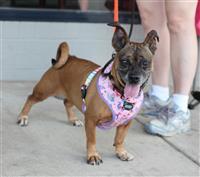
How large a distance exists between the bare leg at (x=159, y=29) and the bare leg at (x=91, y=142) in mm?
1187

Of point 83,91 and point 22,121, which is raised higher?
point 83,91

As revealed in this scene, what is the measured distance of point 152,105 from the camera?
4.72 m

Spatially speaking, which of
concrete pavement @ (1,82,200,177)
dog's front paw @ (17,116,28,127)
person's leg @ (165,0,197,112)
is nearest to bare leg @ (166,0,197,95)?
person's leg @ (165,0,197,112)

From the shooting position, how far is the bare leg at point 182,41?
409 centimetres

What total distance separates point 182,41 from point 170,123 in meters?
0.66

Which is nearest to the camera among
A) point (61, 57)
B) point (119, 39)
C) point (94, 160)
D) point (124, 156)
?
point (119, 39)

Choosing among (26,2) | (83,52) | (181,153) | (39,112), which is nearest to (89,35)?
(83,52)

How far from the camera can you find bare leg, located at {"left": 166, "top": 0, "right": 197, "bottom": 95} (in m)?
4.09

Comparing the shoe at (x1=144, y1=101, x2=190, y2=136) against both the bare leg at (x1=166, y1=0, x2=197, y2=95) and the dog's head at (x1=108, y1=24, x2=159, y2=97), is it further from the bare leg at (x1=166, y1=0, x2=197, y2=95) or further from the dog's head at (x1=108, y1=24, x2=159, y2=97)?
the dog's head at (x1=108, y1=24, x2=159, y2=97)

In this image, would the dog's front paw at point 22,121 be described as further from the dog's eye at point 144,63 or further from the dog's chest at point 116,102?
the dog's eye at point 144,63

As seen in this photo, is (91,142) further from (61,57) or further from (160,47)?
(160,47)

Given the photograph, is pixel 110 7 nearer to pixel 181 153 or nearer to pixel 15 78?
pixel 15 78

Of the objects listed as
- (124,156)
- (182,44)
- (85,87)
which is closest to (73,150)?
(124,156)

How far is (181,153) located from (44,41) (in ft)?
7.38
